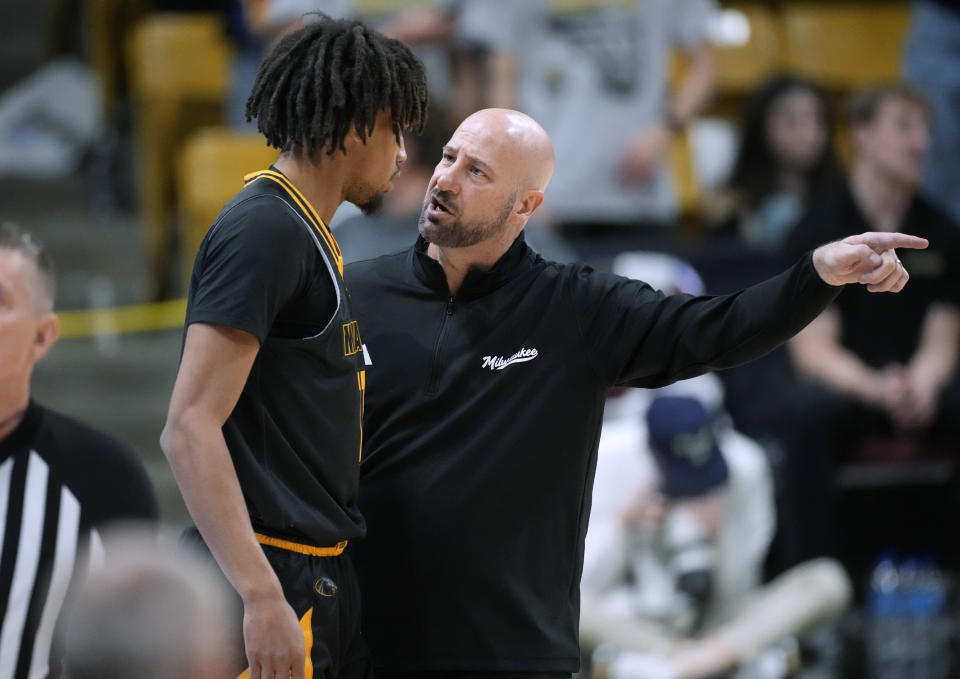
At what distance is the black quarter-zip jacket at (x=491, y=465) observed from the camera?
9.07 ft

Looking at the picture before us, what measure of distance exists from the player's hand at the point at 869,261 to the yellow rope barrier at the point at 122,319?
14.1ft

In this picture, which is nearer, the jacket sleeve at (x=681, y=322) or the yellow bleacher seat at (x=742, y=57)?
the jacket sleeve at (x=681, y=322)

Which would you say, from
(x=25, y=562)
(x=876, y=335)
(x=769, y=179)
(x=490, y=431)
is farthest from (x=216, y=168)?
(x=490, y=431)

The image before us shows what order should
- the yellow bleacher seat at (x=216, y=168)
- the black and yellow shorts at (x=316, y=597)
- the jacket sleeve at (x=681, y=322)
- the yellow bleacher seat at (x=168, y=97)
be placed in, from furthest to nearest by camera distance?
the yellow bleacher seat at (x=168, y=97) → the yellow bleacher seat at (x=216, y=168) → the jacket sleeve at (x=681, y=322) → the black and yellow shorts at (x=316, y=597)

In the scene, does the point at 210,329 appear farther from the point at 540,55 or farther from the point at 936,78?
the point at 936,78

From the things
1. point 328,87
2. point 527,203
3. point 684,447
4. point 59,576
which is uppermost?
point 328,87

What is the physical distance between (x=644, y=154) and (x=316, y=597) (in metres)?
3.78

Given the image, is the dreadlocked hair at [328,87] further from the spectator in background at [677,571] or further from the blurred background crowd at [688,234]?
the spectator in background at [677,571]

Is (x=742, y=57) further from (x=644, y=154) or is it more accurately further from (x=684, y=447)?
(x=684, y=447)

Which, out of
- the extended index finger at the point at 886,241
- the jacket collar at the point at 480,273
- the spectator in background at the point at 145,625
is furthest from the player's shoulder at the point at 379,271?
the spectator in background at the point at 145,625

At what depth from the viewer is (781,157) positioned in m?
6.16

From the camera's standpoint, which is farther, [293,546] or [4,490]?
[4,490]

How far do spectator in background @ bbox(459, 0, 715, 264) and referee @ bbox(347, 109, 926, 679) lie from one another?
3.14 meters

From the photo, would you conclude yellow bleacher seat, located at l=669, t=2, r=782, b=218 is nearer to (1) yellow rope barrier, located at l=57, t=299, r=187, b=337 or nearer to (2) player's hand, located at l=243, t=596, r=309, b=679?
(1) yellow rope barrier, located at l=57, t=299, r=187, b=337
